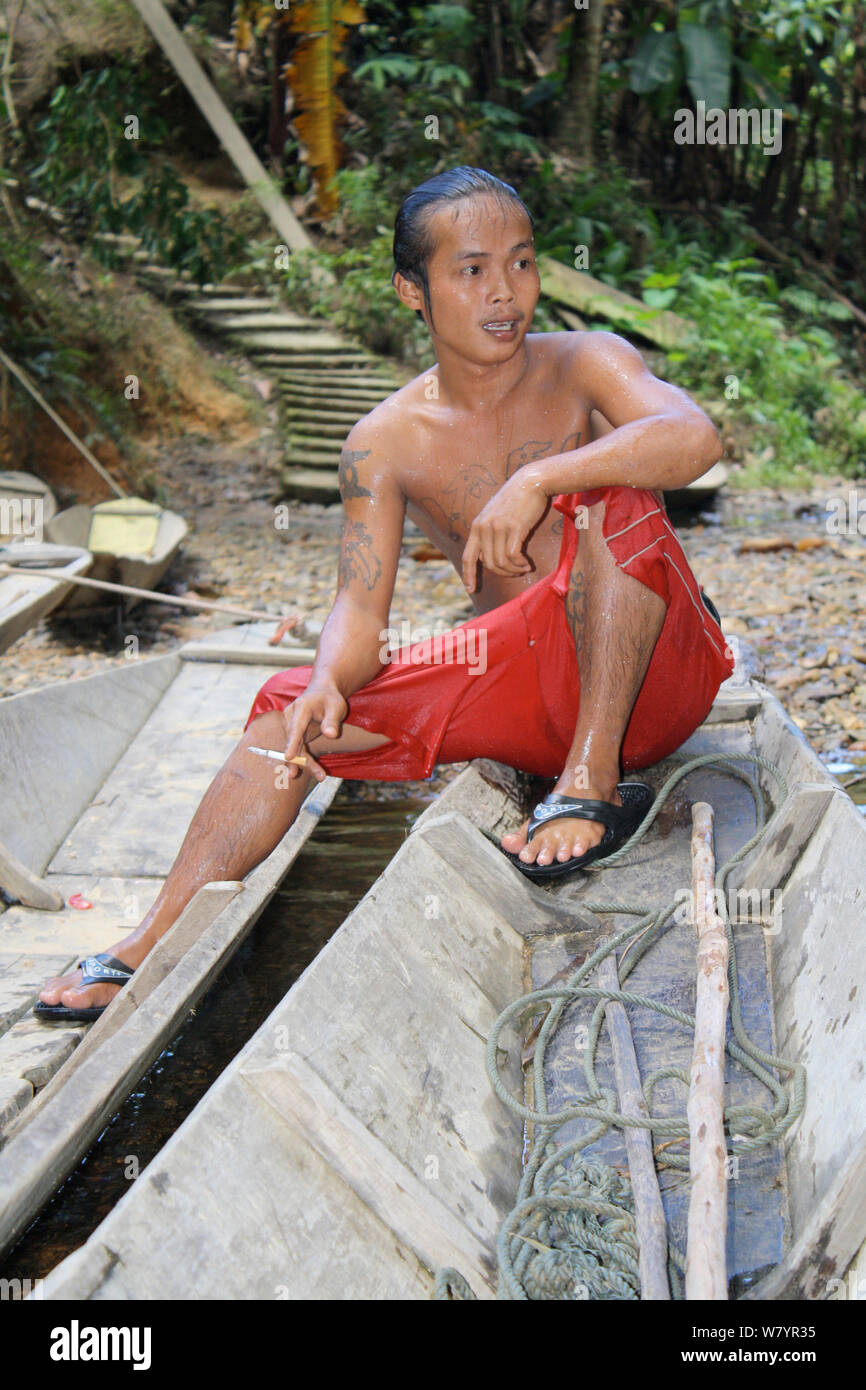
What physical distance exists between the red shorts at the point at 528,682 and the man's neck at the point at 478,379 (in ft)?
1.43

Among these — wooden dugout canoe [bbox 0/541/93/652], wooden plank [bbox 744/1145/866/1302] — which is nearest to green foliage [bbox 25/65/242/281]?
wooden dugout canoe [bbox 0/541/93/652]

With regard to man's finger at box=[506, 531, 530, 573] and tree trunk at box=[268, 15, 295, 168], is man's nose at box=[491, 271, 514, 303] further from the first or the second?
tree trunk at box=[268, 15, 295, 168]

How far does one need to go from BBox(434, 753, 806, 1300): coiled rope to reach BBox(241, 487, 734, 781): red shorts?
509 millimetres

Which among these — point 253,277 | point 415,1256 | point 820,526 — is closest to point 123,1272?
point 415,1256

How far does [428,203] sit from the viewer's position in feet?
8.17

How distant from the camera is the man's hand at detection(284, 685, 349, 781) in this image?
7.79ft

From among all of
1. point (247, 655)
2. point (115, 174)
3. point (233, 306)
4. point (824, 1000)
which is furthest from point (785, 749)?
point (115, 174)

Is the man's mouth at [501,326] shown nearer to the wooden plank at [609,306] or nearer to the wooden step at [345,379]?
the wooden step at [345,379]

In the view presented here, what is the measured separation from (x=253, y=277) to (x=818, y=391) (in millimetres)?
4792

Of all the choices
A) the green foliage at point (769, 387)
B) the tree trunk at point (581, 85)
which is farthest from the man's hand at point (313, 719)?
the tree trunk at point (581, 85)

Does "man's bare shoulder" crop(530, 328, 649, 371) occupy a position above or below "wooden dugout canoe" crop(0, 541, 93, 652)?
above

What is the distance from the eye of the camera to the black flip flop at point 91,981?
2.40m

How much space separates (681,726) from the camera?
2.62 m
